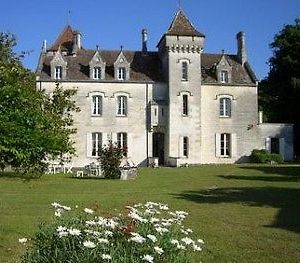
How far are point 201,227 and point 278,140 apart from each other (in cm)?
3268

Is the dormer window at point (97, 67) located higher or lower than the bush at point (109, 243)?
higher

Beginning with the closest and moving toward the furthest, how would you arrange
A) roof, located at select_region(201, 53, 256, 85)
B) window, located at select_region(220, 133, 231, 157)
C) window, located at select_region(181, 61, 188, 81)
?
window, located at select_region(181, 61, 188, 81) < window, located at select_region(220, 133, 231, 157) < roof, located at select_region(201, 53, 256, 85)

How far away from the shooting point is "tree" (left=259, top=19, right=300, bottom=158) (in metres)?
48.1

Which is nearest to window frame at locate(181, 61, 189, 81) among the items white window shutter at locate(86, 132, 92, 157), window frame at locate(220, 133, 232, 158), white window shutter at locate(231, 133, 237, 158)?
window frame at locate(220, 133, 232, 158)

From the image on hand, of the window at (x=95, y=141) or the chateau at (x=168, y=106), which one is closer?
the chateau at (x=168, y=106)

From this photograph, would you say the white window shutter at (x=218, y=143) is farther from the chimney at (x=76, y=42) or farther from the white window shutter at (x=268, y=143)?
the chimney at (x=76, y=42)

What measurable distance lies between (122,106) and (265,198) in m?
24.6

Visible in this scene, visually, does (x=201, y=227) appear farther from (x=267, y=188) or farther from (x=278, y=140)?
(x=278, y=140)

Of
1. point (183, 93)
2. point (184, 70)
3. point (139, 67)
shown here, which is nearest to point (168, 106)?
point (183, 93)

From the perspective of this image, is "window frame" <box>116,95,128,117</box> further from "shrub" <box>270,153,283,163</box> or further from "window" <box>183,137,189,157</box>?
"shrub" <box>270,153,283,163</box>

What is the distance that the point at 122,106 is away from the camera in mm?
40375

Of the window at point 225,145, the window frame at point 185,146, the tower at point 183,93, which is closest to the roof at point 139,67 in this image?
the tower at point 183,93

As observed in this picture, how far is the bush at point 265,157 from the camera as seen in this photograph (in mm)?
40188

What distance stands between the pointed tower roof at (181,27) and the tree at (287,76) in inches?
464
